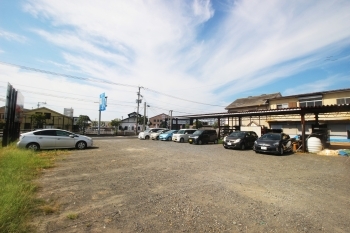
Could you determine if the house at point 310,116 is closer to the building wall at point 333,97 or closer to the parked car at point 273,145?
the building wall at point 333,97

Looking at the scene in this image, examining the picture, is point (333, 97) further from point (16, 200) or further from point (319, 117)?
point (16, 200)

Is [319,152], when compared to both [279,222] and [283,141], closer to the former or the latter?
[283,141]

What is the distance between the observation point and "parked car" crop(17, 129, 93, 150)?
11852 mm

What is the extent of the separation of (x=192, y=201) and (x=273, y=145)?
10492 mm

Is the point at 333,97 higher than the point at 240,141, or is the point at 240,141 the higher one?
the point at 333,97

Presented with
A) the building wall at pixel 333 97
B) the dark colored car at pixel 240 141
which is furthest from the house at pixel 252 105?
the dark colored car at pixel 240 141

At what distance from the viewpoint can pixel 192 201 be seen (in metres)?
4.55

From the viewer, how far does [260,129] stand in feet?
78.1

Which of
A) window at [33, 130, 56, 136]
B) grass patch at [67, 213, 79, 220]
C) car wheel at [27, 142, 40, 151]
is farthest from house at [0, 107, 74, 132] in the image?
grass patch at [67, 213, 79, 220]

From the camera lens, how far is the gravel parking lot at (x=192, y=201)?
11.3 ft

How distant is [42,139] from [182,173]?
10155 millimetres

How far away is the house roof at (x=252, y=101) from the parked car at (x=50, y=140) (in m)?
28.0

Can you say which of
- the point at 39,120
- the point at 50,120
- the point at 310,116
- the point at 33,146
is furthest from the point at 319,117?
the point at 50,120

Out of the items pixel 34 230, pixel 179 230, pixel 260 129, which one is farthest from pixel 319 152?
pixel 34 230
